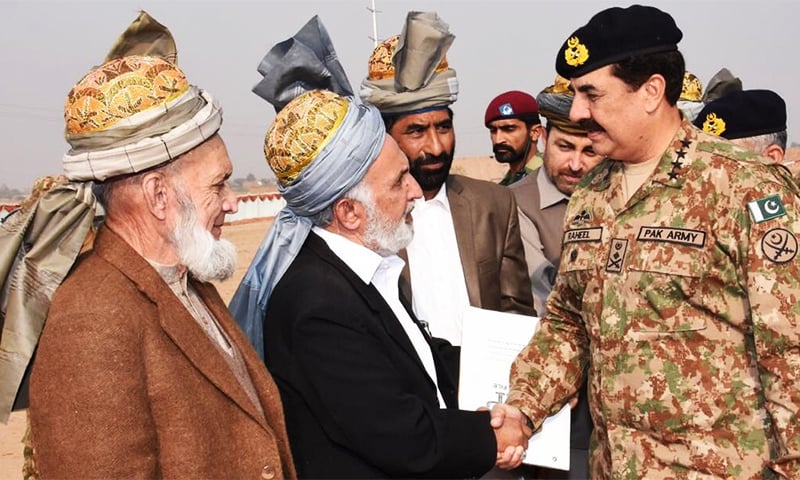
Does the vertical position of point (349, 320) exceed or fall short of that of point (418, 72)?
it falls short

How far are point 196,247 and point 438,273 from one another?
1798 mm

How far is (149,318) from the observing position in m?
2.39

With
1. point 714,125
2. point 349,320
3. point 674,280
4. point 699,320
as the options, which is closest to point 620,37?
point 674,280

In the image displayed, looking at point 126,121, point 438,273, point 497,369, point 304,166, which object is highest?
point 126,121

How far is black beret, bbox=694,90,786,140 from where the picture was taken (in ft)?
14.8

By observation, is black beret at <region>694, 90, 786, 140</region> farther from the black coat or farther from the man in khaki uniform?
the black coat

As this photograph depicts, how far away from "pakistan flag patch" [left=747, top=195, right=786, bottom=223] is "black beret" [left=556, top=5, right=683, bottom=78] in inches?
25.9

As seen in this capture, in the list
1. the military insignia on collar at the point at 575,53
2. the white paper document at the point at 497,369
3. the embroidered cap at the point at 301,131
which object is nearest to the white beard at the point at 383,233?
the embroidered cap at the point at 301,131

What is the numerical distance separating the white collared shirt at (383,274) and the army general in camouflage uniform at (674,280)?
25.4 inches

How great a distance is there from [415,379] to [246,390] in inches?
25.1

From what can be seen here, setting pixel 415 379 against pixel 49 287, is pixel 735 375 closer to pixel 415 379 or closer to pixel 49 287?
pixel 415 379

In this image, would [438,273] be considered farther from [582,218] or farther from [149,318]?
[149,318]

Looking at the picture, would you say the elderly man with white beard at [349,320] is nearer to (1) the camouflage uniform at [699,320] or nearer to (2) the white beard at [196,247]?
(2) the white beard at [196,247]

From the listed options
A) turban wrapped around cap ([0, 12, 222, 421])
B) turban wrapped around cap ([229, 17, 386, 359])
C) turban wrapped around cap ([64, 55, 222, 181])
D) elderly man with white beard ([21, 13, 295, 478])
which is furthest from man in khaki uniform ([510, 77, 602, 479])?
turban wrapped around cap ([64, 55, 222, 181])
